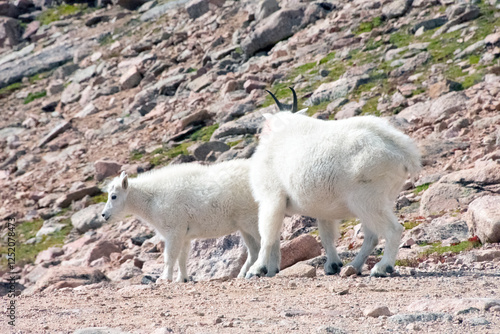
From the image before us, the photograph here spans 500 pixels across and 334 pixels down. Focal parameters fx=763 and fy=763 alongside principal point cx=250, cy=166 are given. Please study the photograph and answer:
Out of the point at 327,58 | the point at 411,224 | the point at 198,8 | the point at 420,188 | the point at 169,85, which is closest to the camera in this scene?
the point at 411,224

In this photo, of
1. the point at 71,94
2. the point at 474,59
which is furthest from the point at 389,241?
the point at 71,94

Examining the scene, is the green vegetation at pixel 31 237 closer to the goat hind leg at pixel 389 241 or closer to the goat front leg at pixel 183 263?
the goat front leg at pixel 183 263

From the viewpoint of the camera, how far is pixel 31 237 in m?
22.7

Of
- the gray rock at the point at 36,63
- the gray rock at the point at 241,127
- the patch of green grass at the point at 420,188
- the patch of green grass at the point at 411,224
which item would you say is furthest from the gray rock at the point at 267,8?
the patch of green grass at the point at 411,224

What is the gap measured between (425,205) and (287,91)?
44.1 ft

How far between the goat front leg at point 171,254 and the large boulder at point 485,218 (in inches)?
181

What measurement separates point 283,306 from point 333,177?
7.87ft

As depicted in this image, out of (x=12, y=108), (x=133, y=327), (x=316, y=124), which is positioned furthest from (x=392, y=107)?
(x=12, y=108)

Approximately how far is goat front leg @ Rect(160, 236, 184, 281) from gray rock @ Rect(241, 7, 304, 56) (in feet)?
70.1

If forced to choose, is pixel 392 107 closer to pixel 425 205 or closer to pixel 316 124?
pixel 425 205

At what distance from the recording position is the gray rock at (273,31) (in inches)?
1297

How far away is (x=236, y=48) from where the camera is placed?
33812 mm

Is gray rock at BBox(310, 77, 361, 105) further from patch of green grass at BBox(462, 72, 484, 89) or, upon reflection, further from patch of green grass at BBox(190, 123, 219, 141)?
patch of green grass at BBox(462, 72, 484, 89)

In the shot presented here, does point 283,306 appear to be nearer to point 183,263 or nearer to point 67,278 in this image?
point 183,263
